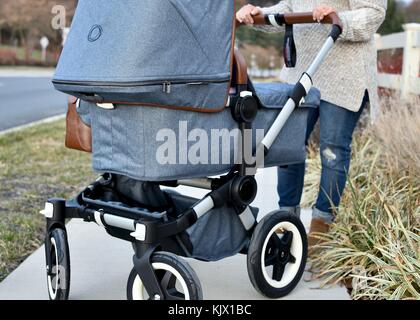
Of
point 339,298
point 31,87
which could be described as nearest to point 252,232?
point 339,298

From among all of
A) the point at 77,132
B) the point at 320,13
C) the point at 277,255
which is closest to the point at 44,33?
the point at 77,132

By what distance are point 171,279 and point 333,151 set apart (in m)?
1.43

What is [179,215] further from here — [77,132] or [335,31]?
[335,31]

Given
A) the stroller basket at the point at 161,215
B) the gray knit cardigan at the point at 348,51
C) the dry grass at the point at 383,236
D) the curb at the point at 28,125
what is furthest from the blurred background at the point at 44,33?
the stroller basket at the point at 161,215

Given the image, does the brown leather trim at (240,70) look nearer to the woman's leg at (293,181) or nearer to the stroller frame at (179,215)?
the stroller frame at (179,215)

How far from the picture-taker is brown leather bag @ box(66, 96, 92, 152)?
3074 mm

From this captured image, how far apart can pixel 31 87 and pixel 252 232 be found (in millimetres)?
18924

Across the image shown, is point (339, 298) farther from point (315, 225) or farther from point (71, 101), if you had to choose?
point (71, 101)

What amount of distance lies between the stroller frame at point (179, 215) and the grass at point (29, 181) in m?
0.68

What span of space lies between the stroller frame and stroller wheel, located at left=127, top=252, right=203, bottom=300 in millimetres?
29

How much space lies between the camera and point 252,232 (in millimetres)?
3178

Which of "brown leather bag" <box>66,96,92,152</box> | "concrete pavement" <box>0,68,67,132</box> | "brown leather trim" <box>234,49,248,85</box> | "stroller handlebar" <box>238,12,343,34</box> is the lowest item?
"concrete pavement" <box>0,68,67,132</box>

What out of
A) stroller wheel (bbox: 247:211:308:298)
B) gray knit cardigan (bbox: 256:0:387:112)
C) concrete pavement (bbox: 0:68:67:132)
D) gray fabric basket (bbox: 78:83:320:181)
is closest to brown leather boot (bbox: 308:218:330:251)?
stroller wheel (bbox: 247:211:308:298)

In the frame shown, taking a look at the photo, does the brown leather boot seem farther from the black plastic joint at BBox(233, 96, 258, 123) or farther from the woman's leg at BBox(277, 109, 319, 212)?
the black plastic joint at BBox(233, 96, 258, 123)
